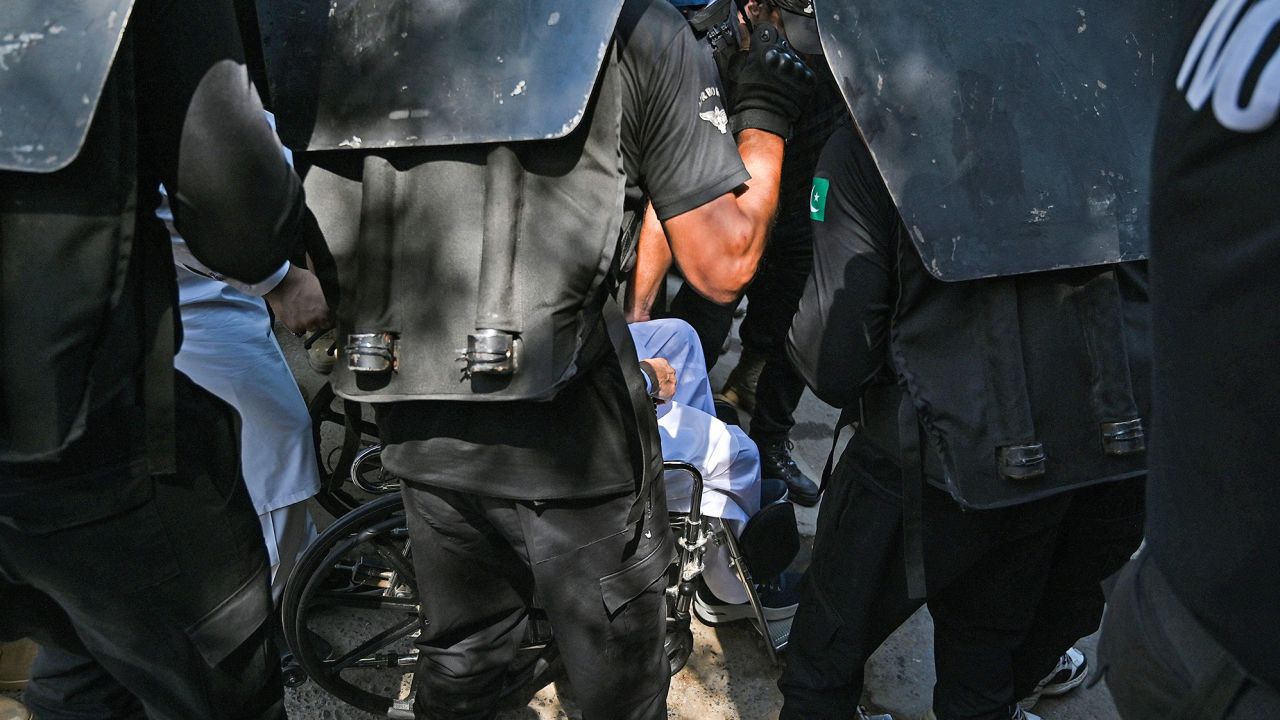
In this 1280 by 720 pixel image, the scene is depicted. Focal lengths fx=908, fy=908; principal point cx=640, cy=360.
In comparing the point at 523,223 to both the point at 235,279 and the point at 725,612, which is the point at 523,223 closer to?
the point at 235,279

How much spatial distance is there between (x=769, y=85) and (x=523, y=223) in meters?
0.62

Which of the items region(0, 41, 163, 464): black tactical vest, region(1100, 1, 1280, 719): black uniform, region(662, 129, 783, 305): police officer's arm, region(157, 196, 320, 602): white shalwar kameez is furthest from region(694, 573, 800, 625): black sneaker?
region(0, 41, 163, 464): black tactical vest

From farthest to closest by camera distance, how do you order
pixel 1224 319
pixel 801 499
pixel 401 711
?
pixel 801 499 → pixel 401 711 → pixel 1224 319

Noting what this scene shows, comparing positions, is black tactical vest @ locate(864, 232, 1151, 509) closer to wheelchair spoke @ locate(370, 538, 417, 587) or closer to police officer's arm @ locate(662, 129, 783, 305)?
police officer's arm @ locate(662, 129, 783, 305)

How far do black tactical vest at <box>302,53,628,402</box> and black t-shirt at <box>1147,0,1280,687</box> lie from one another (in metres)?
0.86

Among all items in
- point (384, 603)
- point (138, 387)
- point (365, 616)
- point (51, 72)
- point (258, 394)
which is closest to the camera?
point (51, 72)

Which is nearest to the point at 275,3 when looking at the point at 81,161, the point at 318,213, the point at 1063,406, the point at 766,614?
the point at 318,213

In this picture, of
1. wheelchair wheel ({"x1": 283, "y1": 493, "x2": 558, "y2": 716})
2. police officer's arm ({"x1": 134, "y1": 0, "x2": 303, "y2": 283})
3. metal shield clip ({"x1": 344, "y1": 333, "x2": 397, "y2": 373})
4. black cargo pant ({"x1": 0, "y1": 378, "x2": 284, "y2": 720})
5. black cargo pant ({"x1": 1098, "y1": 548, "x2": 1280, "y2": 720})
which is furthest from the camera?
wheelchair wheel ({"x1": 283, "y1": 493, "x2": 558, "y2": 716})

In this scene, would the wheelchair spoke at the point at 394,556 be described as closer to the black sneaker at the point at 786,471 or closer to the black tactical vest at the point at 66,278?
the black tactical vest at the point at 66,278

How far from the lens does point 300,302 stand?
1801mm

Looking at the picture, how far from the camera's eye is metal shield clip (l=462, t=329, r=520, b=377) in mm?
1547

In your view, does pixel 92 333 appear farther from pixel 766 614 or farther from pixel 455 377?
pixel 766 614

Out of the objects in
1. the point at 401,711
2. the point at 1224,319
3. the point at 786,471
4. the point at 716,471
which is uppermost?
the point at 1224,319

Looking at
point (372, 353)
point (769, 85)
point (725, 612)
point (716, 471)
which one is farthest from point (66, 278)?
point (725, 612)
